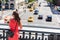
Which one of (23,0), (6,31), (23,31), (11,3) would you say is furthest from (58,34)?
(23,0)

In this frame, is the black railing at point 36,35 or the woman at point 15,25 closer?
the black railing at point 36,35

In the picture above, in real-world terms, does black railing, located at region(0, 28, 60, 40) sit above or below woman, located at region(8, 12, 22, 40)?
below

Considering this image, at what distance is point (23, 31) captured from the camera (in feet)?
25.1

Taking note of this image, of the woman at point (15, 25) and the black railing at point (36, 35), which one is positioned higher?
the woman at point (15, 25)

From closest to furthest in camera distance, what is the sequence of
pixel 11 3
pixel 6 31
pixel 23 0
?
1. pixel 6 31
2. pixel 11 3
3. pixel 23 0

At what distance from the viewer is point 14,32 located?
752 cm

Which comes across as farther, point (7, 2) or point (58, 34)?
point (7, 2)

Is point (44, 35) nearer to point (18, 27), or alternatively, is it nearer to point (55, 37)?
point (55, 37)

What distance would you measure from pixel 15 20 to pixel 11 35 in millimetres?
578

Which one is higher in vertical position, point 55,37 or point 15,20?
point 15,20

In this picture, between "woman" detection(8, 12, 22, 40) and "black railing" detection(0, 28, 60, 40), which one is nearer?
"black railing" detection(0, 28, 60, 40)

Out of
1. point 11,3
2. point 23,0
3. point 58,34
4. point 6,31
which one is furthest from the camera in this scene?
point 23,0

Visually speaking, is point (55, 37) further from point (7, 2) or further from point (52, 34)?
point (7, 2)

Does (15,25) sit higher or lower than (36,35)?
higher
